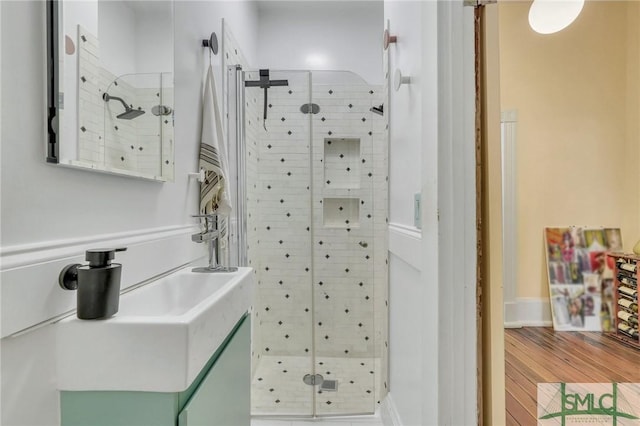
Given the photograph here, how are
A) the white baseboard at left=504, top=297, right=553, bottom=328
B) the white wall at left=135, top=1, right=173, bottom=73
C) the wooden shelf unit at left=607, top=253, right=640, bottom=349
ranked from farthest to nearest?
the white baseboard at left=504, top=297, right=553, bottom=328 → the wooden shelf unit at left=607, top=253, right=640, bottom=349 → the white wall at left=135, top=1, right=173, bottom=73

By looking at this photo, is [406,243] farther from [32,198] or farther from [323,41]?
[323,41]

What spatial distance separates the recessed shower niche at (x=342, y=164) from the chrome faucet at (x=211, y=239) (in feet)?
3.70

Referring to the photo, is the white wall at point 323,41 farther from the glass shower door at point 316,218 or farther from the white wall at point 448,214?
the white wall at point 448,214

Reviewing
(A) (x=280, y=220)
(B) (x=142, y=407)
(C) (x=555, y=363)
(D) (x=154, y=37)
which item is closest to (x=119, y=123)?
(D) (x=154, y=37)

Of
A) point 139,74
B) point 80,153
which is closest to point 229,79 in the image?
point 139,74

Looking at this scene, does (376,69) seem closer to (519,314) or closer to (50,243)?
(519,314)

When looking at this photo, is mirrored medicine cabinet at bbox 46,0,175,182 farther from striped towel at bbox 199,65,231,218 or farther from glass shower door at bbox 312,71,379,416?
glass shower door at bbox 312,71,379,416

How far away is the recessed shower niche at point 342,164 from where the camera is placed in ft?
8.14

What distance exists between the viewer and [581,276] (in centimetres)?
270

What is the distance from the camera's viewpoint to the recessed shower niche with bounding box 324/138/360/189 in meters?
2.48

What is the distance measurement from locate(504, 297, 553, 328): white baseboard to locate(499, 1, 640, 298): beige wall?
0.22 feet

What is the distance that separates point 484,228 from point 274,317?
6.11 feet

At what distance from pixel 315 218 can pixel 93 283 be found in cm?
180

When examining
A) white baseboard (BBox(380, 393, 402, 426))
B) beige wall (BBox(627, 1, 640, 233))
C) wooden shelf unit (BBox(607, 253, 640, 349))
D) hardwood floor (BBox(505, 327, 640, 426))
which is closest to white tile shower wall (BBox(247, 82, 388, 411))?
white baseboard (BBox(380, 393, 402, 426))
